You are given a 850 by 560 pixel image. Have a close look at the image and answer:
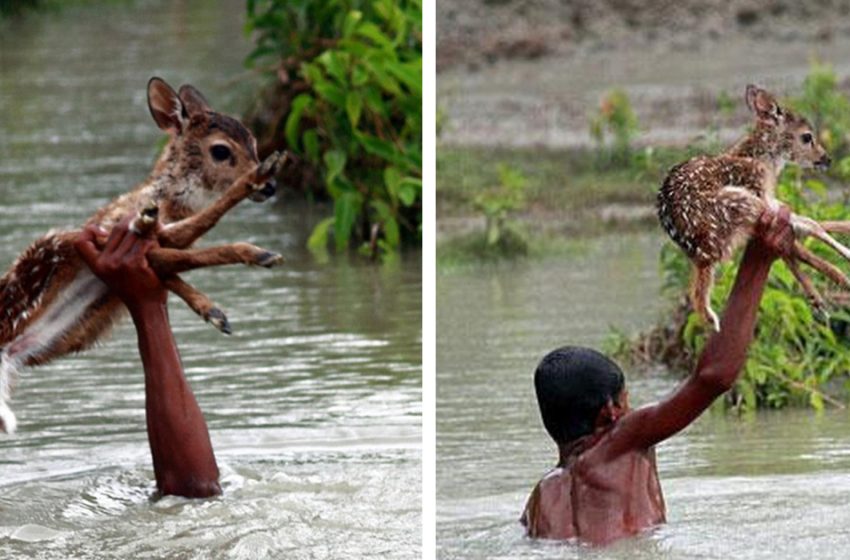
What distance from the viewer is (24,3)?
695 inches

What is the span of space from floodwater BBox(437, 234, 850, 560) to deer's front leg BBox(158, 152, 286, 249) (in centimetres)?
103

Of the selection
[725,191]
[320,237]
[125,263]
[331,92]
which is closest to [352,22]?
[331,92]

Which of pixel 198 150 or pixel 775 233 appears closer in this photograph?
pixel 775 233

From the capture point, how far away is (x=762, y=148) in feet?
19.0

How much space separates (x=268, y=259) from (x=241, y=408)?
2059 mm

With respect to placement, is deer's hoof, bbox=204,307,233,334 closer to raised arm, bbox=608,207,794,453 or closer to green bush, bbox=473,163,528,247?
raised arm, bbox=608,207,794,453

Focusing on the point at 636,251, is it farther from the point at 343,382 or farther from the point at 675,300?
the point at 343,382

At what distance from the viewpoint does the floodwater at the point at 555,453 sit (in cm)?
589

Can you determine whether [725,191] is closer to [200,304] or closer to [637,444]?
[637,444]

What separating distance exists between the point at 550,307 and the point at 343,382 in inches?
62.0

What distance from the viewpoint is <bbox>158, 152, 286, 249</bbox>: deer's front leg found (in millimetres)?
5602

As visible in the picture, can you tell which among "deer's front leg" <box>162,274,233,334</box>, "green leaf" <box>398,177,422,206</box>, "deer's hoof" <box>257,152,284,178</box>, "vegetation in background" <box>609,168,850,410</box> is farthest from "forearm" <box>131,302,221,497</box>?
"green leaf" <box>398,177,422,206</box>

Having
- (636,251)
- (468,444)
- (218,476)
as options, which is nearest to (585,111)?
(636,251)

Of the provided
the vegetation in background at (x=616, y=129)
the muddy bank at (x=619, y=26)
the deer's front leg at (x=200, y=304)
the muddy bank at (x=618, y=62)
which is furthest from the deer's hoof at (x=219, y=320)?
the muddy bank at (x=619, y=26)
